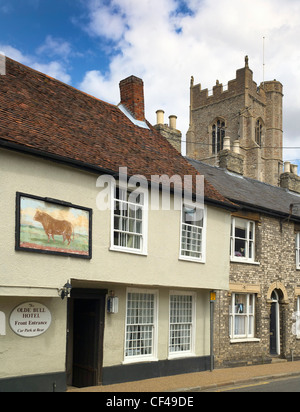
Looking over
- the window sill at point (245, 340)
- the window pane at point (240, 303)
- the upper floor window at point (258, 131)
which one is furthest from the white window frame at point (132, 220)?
the upper floor window at point (258, 131)

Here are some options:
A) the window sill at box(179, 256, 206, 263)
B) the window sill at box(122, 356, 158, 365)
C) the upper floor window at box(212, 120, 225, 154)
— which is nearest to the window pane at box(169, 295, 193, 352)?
the window sill at box(122, 356, 158, 365)

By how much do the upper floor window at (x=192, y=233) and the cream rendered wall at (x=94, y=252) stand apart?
29cm

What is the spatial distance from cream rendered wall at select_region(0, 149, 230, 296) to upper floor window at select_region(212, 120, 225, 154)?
178 ft

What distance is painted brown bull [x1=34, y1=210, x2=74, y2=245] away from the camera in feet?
39.3

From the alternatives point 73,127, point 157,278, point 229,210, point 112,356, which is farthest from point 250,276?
point 73,127

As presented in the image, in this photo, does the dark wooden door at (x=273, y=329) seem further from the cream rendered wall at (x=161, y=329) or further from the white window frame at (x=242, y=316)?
the cream rendered wall at (x=161, y=329)

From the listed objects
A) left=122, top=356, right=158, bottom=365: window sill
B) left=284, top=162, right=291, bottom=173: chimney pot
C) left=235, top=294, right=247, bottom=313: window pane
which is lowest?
left=122, top=356, right=158, bottom=365: window sill

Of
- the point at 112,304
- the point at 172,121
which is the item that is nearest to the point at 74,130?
the point at 112,304

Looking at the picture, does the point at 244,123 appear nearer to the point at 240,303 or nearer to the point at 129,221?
the point at 240,303

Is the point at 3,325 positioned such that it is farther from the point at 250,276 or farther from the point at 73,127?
the point at 250,276

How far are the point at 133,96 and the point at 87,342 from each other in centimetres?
915

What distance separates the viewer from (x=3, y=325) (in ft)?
37.6

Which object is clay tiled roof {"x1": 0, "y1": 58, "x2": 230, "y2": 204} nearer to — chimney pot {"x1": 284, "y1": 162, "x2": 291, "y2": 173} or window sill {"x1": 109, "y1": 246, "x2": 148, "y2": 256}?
window sill {"x1": 109, "y1": 246, "x2": 148, "y2": 256}

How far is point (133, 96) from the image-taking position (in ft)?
62.3
